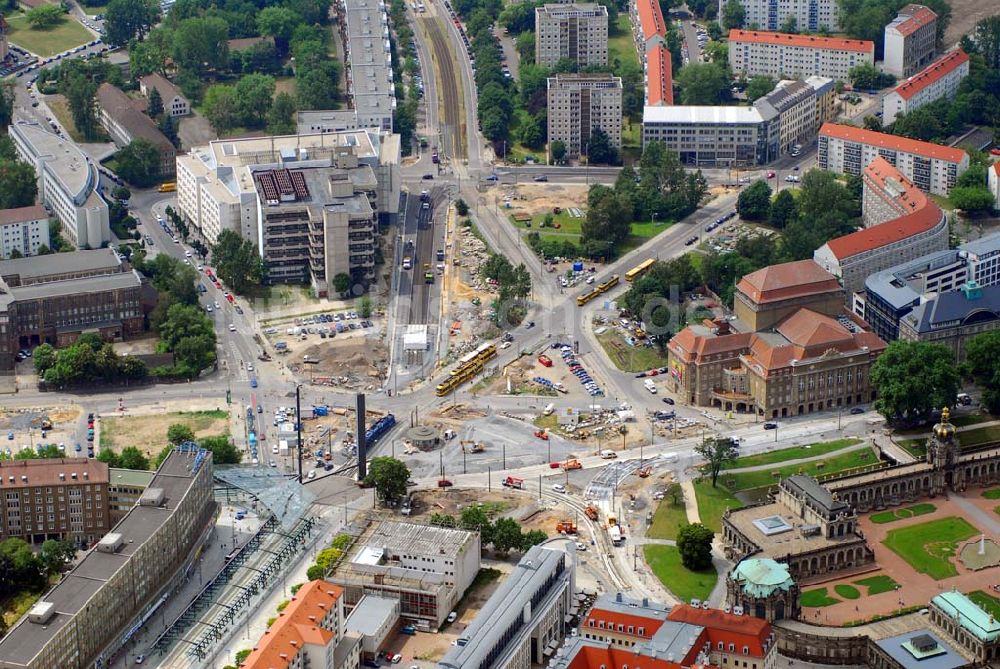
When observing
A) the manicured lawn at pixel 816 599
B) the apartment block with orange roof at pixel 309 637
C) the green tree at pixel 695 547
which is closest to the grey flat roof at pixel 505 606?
the apartment block with orange roof at pixel 309 637

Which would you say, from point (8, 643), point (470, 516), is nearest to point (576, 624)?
point (470, 516)

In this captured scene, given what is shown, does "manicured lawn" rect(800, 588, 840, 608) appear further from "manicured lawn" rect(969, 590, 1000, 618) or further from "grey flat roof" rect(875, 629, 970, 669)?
"manicured lawn" rect(969, 590, 1000, 618)

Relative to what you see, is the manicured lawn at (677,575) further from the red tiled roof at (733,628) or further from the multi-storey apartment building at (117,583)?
the multi-storey apartment building at (117,583)

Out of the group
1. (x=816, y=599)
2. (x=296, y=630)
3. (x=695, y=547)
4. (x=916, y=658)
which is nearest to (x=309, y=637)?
(x=296, y=630)

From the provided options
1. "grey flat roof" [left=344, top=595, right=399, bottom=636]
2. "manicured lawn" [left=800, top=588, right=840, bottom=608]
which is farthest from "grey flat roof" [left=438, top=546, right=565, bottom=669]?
"manicured lawn" [left=800, top=588, right=840, bottom=608]

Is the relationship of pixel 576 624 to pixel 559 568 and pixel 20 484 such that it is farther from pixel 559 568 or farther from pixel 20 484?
pixel 20 484

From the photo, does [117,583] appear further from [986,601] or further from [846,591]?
[986,601]
